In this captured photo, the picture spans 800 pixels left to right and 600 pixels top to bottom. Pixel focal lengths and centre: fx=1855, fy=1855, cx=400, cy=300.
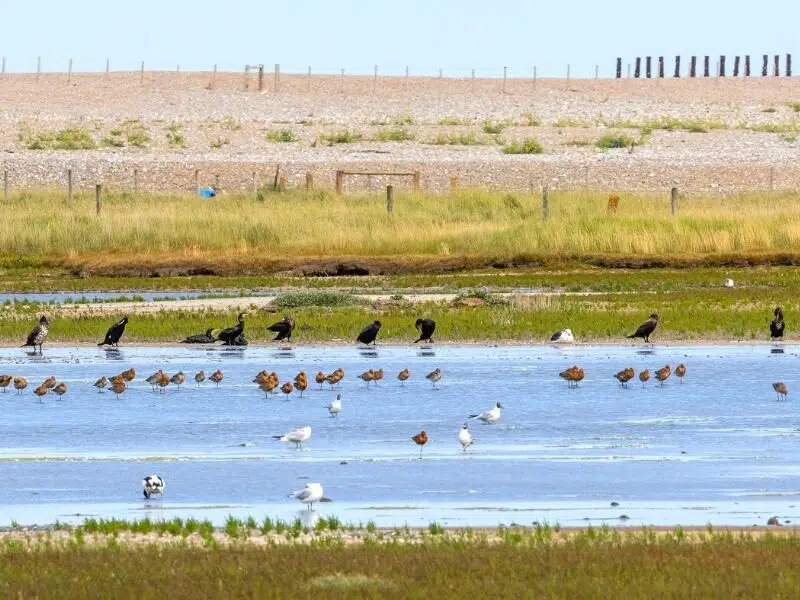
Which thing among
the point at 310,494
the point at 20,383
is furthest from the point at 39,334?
the point at 310,494

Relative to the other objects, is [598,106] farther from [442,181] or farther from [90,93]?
[442,181]

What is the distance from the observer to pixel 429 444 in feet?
59.9

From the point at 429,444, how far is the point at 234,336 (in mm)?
10823

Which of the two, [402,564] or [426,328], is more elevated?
[426,328]

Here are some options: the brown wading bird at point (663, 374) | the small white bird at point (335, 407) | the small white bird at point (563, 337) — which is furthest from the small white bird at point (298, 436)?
the small white bird at point (563, 337)

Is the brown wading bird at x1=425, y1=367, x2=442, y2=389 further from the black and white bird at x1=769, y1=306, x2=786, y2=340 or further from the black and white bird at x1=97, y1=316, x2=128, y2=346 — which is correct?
the black and white bird at x1=769, y1=306, x2=786, y2=340

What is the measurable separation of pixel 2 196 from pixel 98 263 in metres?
15.8

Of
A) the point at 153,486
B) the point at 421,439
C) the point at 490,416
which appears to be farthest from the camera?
the point at 490,416

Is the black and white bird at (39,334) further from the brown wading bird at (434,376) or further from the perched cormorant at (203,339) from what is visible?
the brown wading bird at (434,376)

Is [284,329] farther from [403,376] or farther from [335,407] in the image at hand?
[335,407]

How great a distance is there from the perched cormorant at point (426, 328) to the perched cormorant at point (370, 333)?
0.65m

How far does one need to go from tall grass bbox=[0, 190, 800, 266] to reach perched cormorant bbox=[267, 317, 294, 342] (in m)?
13.0

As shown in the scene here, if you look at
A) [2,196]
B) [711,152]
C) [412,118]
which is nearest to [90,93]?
[412,118]

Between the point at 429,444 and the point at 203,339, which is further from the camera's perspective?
the point at 203,339
